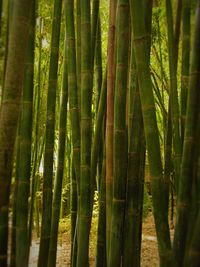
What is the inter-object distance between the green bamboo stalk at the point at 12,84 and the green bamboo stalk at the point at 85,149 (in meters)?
0.74

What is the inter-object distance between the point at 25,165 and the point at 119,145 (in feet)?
1.25

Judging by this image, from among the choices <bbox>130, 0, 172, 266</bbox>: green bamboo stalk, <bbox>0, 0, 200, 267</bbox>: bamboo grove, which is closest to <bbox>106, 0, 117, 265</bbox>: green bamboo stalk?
<bbox>0, 0, 200, 267</bbox>: bamboo grove

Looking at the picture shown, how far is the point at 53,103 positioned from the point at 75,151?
0.84 ft

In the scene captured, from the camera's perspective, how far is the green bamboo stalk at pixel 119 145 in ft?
4.28

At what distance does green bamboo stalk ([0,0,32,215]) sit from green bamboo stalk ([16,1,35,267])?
0.57 metres

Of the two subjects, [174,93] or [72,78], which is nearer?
[174,93]

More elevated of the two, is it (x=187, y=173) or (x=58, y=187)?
(x=187, y=173)

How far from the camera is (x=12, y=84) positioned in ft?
2.63

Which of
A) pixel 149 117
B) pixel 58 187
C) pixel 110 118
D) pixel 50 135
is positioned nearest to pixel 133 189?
pixel 110 118

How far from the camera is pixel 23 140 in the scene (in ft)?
4.67

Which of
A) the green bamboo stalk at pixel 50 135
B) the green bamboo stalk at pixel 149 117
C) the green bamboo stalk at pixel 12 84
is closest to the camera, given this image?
the green bamboo stalk at pixel 12 84

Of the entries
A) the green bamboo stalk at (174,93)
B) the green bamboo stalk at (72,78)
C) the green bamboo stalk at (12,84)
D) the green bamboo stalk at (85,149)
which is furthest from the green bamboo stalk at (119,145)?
the green bamboo stalk at (12,84)

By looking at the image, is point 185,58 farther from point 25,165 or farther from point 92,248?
point 92,248

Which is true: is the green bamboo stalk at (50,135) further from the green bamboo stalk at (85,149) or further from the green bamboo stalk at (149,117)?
the green bamboo stalk at (149,117)
